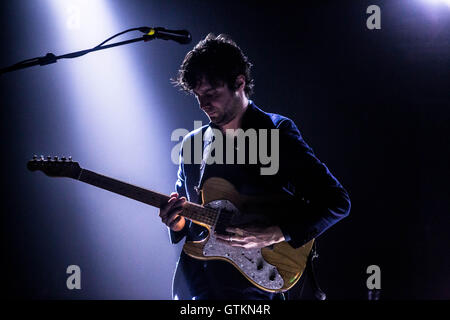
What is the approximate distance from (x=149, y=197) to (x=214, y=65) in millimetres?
750

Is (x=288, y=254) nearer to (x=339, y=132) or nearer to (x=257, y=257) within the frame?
(x=257, y=257)

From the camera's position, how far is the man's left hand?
6.15 feet

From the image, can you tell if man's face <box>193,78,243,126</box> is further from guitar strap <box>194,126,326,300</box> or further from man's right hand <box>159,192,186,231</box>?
man's right hand <box>159,192,186,231</box>

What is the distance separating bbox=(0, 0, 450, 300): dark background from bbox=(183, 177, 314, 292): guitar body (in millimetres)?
837

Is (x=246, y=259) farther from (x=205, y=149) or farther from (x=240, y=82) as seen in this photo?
(x=240, y=82)

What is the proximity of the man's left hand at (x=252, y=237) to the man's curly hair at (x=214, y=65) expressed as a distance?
0.74 meters

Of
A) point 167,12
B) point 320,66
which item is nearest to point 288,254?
point 320,66

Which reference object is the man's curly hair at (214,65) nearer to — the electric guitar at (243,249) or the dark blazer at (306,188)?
the dark blazer at (306,188)

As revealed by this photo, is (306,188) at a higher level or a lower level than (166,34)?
lower

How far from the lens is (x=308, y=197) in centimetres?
194

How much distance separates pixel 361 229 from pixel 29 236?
7.47 ft

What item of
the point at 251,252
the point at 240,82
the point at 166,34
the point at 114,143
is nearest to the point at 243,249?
the point at 251,252

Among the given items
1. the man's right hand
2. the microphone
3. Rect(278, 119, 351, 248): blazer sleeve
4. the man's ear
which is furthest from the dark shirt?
the microphone

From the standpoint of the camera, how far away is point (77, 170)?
210cm
